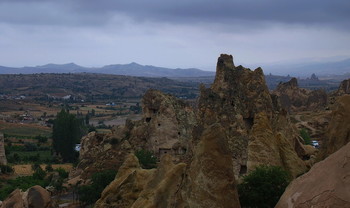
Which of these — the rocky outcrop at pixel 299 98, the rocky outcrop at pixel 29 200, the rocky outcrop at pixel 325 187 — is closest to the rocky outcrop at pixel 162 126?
the rocky outcrop at pixel 29 200

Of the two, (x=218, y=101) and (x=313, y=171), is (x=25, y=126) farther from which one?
(x=313, y=171)

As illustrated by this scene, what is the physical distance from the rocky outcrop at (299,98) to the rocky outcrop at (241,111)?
54.2m

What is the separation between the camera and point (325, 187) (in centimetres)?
1071

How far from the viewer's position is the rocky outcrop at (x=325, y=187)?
10266 mm

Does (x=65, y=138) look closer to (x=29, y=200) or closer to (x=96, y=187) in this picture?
(x=96, y=187)

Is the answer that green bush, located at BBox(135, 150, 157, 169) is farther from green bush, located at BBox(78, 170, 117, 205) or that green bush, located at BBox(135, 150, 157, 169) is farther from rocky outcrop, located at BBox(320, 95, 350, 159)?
rocky outcrop, located at BBox(320, 95, 350, 159)

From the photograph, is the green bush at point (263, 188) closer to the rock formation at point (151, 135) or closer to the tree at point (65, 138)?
the rock formation at point (151, 135)

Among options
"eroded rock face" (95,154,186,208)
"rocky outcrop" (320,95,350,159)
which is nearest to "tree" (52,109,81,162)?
"eroded rock face" (95,154,186,208)

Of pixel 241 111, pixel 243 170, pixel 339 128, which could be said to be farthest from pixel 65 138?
pixel 339 128

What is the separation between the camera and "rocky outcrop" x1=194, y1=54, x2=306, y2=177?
19.8 metres

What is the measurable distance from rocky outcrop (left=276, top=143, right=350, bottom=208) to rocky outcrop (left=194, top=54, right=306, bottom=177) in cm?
716

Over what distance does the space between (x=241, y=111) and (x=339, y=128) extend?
9.41m

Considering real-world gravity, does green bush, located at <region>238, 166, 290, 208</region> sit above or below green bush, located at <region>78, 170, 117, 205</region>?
above

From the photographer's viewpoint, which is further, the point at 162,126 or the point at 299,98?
the point at 299,98
